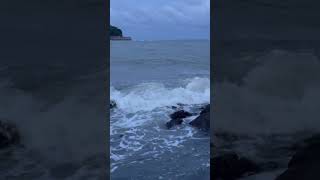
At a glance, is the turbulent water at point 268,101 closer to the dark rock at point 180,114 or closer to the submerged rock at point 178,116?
the submerged rock at point 178,116

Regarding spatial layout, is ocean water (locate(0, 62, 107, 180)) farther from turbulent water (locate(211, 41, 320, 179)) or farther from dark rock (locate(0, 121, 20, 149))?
turbulent water (locate(211, 41, 320, 179))

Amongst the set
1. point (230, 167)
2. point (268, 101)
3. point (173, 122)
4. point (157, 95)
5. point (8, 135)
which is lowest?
point (173, 122)

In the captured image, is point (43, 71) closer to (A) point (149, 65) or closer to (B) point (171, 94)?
(B) point (171, 94)

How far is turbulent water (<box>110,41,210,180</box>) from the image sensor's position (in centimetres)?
404

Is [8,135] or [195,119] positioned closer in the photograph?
[8,135]

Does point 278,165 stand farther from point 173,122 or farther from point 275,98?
point 173,122

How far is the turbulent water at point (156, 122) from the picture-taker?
4.04 m

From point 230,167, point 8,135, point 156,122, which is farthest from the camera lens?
point 156,122

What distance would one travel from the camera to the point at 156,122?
5.90 meters

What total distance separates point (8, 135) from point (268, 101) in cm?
119

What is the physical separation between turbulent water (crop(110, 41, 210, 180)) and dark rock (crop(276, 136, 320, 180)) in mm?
1988

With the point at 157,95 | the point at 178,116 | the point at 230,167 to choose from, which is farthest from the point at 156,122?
the point at 230,167

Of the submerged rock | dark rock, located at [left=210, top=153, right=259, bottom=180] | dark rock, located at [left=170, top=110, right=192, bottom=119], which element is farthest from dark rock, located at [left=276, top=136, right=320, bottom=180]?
dark rock, located at [left=170, top=110, right=192, bottom=119]

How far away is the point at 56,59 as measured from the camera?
1.77m
